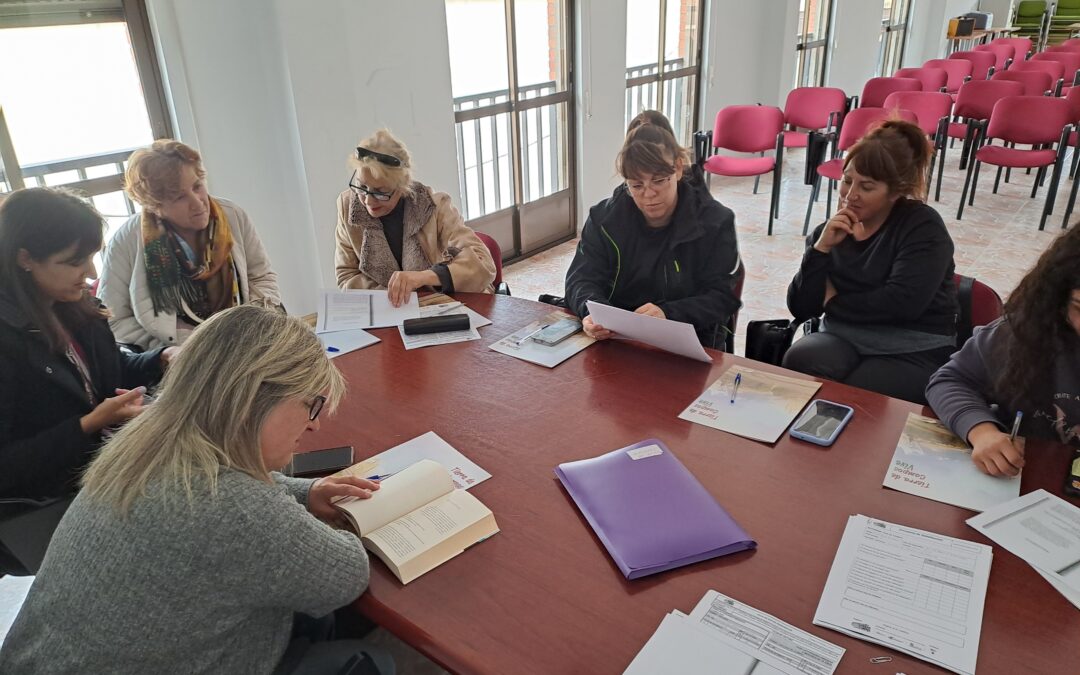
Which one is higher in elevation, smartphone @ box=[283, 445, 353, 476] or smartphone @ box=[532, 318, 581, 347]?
smartphone @ box=[532, 318, 581, 347]

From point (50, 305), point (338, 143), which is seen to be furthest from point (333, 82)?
point (50, 305)

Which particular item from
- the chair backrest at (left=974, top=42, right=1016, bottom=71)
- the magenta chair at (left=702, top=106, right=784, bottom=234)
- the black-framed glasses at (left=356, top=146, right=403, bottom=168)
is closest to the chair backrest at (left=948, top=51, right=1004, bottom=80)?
the chair backrest at (left=974, top=42, right=1016, bottom=71)

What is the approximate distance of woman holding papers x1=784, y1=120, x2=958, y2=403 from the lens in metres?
2.16

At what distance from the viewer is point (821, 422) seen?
1.55 m

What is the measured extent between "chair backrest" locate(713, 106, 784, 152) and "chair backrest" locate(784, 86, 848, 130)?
2.28ft

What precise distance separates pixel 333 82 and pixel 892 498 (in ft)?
10.1

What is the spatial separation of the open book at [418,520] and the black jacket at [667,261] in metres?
0.95

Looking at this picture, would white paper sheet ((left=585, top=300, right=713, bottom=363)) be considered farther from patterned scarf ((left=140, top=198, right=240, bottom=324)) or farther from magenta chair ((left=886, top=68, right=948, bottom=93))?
magenta chair ((left=886, top=68, right=948, bottom=93))

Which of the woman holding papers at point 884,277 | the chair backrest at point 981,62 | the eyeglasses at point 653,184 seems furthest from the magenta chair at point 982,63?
the eyeglasses at point 653,184

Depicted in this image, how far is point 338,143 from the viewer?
3518 millimetres

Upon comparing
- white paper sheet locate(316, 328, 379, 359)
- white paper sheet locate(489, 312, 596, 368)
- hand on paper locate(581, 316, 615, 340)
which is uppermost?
hand on paper locate(581, 316, 615, 340)

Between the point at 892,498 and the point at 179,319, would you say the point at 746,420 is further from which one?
the point at 179,319

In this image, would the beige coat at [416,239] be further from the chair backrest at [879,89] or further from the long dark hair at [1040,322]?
the chair backrest at [879,89]

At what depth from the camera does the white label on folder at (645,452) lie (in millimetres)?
1446
